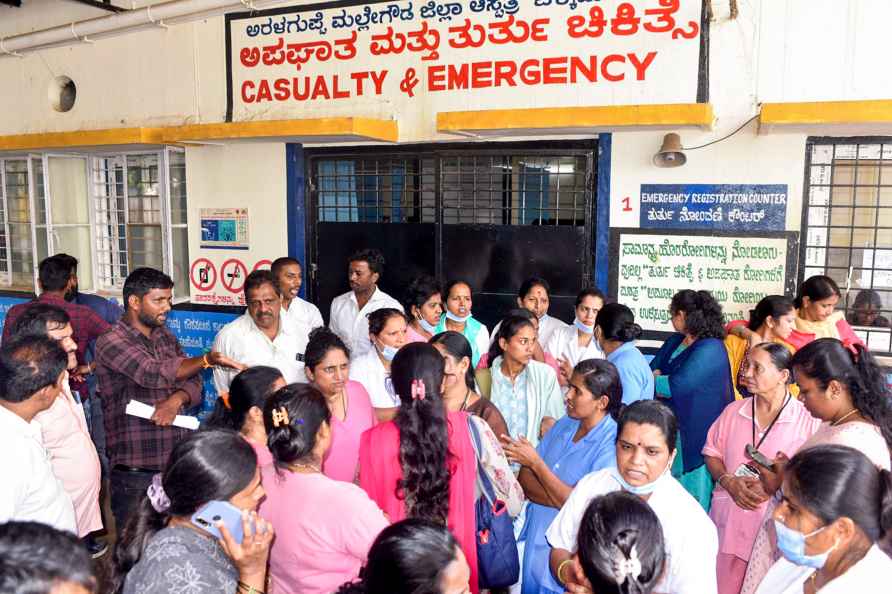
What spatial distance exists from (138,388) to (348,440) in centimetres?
118

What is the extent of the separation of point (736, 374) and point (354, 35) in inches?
154

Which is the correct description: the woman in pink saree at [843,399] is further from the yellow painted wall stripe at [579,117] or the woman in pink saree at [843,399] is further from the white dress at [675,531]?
the yellow painted wall stripe at [579,117]

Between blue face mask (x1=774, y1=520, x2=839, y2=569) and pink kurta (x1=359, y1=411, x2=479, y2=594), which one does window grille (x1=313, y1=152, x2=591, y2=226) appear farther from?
blue face mask (x1=774, y1=520, x2=839, y2=569)

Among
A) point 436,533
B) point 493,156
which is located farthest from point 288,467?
→ point 493,156

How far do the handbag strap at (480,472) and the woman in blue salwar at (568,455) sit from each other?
0.14 m

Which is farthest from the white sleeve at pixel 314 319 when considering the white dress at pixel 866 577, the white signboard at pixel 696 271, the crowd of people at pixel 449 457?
the white dress at pixel 866 577

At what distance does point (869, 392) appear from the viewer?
2.39m

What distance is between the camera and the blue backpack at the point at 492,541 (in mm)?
2414

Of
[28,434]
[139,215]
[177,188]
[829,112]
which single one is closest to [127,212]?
[139,215]

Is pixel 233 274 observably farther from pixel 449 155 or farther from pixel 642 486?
pixel 642 486

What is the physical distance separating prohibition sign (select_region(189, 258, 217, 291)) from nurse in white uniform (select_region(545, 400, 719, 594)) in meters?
5.00

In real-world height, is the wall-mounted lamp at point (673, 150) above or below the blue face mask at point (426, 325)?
above

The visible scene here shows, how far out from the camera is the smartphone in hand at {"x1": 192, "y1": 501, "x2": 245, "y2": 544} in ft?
5.40

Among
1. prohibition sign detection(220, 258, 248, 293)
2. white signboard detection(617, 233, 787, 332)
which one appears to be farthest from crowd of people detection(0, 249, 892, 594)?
prohibition sign detection(220, 258, 248, 293)
